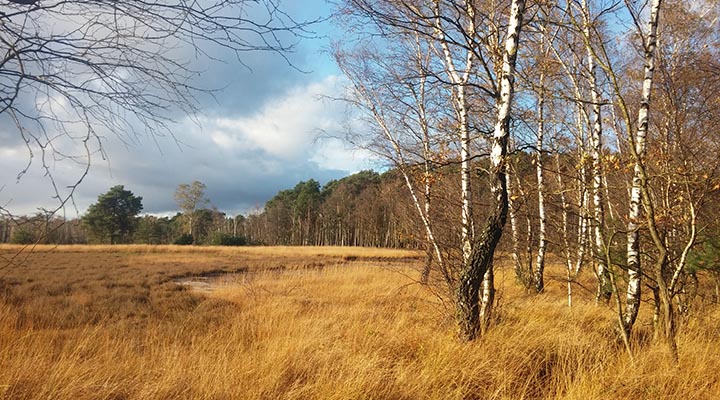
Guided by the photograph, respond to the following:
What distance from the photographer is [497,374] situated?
359 cm

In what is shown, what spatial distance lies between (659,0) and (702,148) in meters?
4.75

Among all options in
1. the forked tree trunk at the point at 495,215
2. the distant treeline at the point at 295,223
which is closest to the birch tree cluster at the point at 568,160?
the forked tree trunk at the point at 495,215

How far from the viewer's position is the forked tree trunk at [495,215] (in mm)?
4168

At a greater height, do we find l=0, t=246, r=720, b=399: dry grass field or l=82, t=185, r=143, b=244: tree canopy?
l=82, t=185, r=143, b=244: tree canopy

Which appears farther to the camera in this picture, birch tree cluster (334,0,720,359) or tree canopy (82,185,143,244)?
tree canopy (82,185,143,244)

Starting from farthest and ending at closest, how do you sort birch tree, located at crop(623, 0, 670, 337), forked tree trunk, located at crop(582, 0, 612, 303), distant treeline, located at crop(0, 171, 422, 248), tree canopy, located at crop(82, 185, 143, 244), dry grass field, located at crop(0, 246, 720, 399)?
distant treeline, located at crop(0, 171, 422, 248) < tree canopy, located at crop(82, 185, 143, 244) < forked tree trunk, located at crop(582, 0, 612, 303) < birch tree, located at crop(623, 0, 670, 337) < dry grass field, located at crop(0, 246, 720, 399)

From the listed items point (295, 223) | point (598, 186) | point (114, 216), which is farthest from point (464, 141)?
point (295, 223)

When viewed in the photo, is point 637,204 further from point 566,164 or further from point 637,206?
point 566,164

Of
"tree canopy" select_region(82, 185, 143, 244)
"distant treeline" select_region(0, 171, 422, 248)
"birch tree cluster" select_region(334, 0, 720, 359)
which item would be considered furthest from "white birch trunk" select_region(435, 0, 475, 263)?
"tree canopy" select_region(82, 185, 143, 244)

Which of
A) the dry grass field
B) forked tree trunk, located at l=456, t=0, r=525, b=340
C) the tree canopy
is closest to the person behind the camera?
the dry grass field

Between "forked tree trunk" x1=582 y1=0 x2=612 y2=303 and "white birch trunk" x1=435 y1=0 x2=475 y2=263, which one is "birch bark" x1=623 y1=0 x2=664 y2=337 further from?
"white birch trunk" x1=435 y1=0 x2=475 y2=263

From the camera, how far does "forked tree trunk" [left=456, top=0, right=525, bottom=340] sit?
13.7 feet

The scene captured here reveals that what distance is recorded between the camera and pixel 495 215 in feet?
13.7

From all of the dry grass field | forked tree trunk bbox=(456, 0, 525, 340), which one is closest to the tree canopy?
the dry grass field
